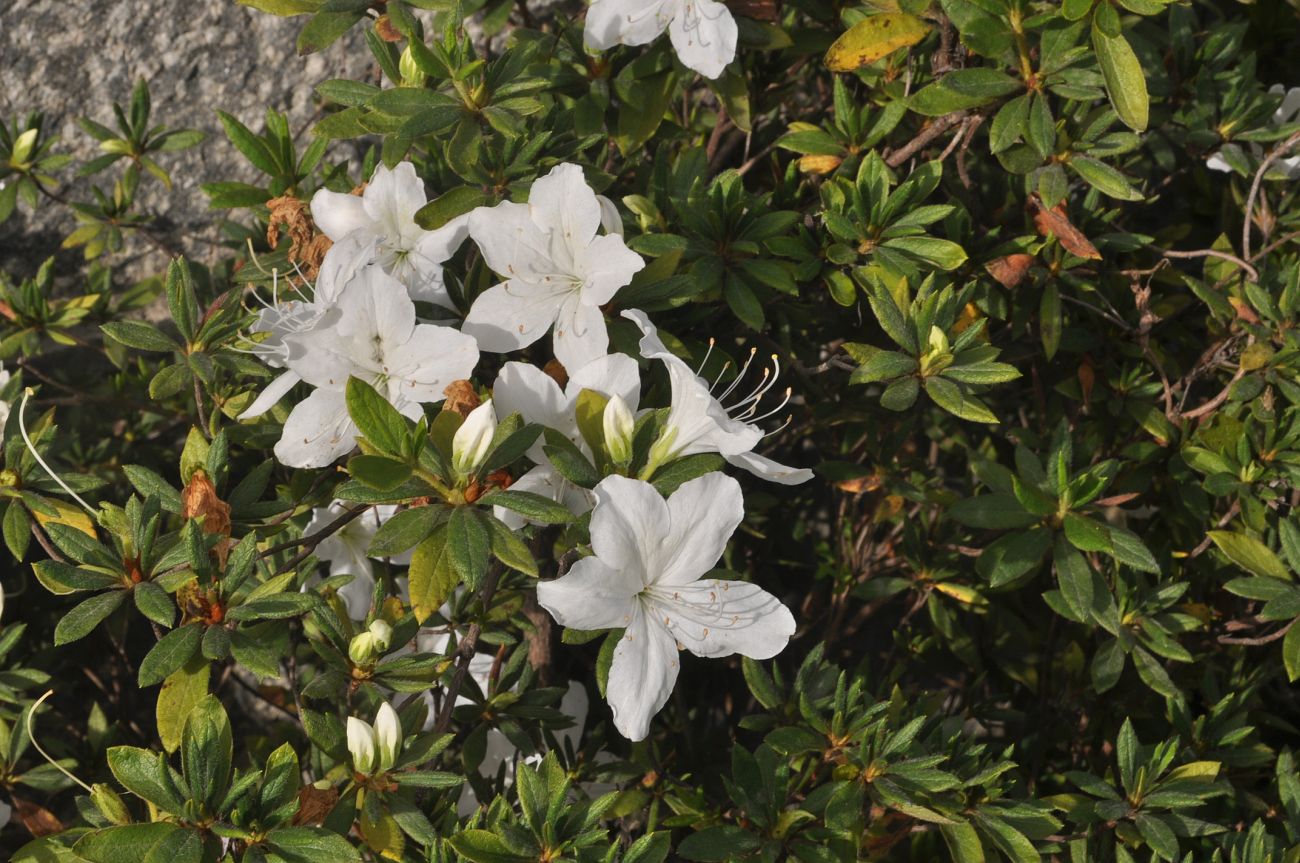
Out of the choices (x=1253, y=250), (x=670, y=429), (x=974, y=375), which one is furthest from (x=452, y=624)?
(x=1253, y=250)

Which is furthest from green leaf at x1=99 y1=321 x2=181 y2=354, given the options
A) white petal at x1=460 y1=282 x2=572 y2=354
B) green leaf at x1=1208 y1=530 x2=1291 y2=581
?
green leaf at x1=1208 y1=530 x2=1291 y2=581

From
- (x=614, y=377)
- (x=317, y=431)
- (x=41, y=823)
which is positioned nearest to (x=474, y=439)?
(x=614, y=377)

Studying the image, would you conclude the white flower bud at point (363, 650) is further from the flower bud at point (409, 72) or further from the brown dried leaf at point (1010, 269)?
the brown dried leaf at point (1010, 269)

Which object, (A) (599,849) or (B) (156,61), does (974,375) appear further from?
(B) (156,61)

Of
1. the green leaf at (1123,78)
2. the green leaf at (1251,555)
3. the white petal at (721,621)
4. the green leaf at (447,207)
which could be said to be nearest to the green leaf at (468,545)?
the white petal at (721,621)

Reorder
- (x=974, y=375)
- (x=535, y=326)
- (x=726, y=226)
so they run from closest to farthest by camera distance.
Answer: (x=535, y=326) < (x=974, y=375) < (x=726, y=226)

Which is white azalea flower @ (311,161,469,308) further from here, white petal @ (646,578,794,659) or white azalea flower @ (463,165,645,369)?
white petal @ (646,578,794,659)
